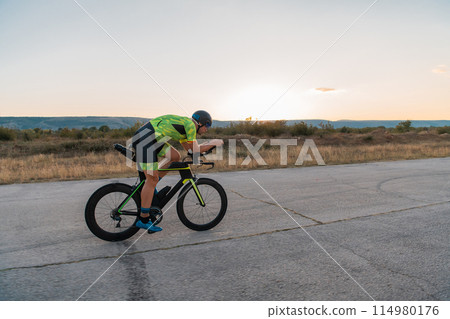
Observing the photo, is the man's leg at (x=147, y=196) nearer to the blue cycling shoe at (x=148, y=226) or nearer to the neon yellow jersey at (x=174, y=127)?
the blue cycling shoe at (x=148, y=226)

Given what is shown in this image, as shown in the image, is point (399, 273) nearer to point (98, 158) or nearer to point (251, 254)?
point (251, 254)

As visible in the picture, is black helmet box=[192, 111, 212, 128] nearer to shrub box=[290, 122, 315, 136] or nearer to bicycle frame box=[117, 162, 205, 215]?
bicycle frame box=[117, 162, 205, 215]

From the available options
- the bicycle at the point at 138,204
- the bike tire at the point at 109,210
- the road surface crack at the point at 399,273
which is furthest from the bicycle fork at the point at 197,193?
the road surface crack at the point at 399,273

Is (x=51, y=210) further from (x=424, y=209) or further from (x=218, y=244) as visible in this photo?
(x=424, y=209)

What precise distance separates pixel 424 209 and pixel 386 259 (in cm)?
321

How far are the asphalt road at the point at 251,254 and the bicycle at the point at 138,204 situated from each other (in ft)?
0.64

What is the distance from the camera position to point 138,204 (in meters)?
4.96

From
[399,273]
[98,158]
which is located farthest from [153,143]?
[98,158]

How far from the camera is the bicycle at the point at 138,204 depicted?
15.5 feet

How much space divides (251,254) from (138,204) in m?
1.72

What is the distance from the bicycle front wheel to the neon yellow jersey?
2.71ft

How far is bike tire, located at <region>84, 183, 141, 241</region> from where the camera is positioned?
15.2 ft

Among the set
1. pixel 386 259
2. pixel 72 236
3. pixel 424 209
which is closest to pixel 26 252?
pixel 72 236
